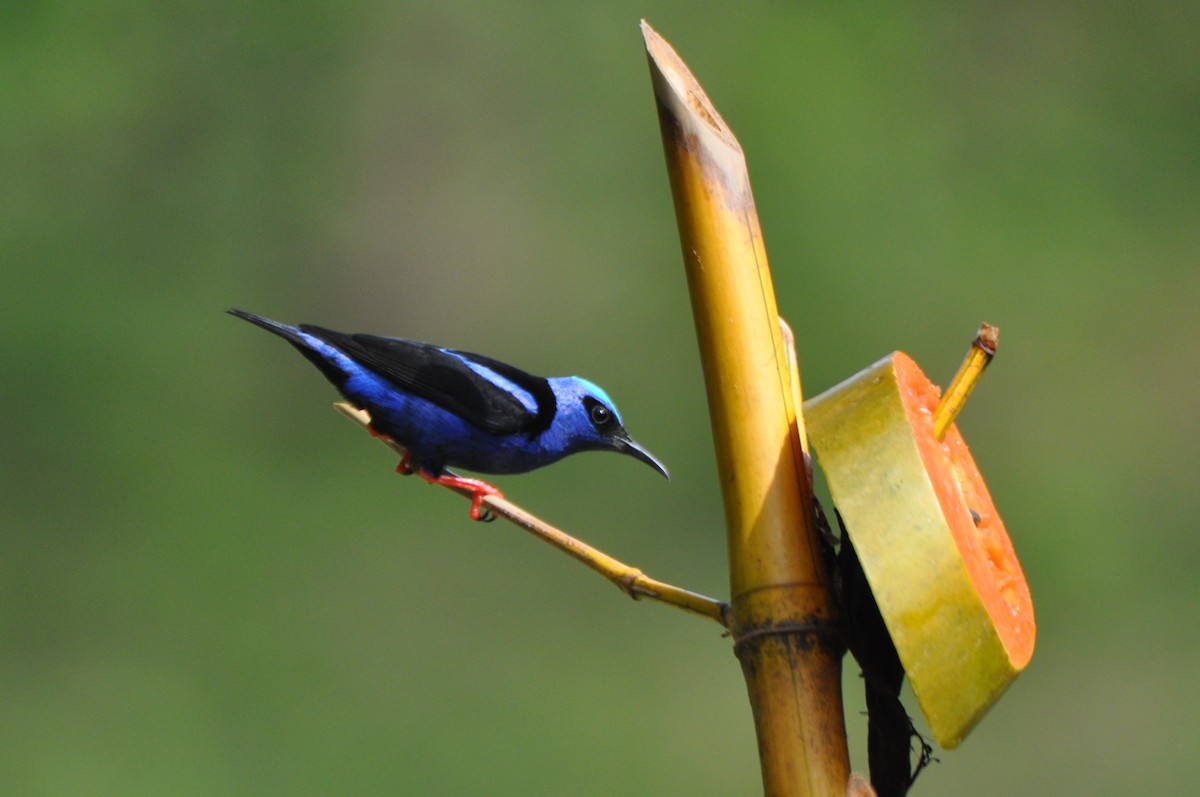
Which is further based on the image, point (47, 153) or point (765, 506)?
point (47, 153)

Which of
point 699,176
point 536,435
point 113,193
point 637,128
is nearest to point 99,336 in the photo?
point 113,193

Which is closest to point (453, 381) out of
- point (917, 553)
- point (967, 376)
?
point (967, 376)

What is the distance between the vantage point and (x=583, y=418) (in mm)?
3248

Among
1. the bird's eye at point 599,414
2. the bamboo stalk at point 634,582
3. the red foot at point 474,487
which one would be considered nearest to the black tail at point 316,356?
the red foot at point 474,487

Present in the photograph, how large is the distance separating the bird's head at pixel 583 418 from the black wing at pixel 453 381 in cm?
4

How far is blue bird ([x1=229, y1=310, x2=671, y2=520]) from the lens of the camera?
10.1 feet

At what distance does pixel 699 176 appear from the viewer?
5.22 ft

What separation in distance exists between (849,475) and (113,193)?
9.67 metres

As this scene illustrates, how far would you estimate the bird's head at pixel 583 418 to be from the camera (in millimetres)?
3238

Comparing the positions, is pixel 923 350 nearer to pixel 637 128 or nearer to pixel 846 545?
pixel 637 128

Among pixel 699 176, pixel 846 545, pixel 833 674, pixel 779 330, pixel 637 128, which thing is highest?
pixel 637 128

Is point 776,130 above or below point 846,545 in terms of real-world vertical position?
above

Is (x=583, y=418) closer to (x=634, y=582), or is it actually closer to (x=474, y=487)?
(x=474, y=487)

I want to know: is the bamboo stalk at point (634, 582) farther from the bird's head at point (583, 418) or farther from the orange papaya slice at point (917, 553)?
the bird's head at point (583, 418)
